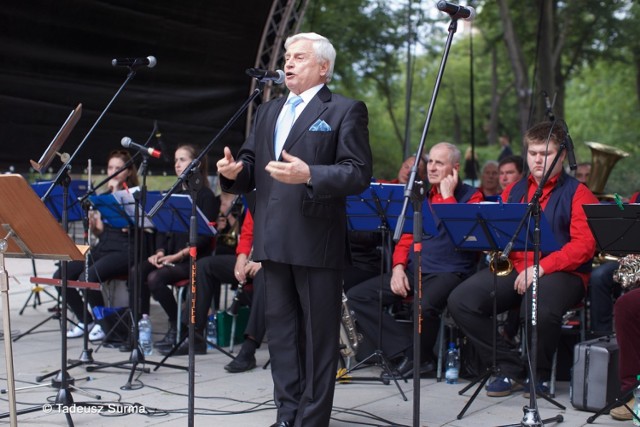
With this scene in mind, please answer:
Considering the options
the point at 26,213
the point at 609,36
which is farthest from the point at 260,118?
the point at 609,36

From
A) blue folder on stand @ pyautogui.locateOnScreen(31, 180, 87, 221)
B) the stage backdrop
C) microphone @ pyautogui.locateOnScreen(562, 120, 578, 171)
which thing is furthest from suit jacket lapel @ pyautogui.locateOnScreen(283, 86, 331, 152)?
the stage backdrop

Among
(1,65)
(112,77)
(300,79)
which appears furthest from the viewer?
(112,77)

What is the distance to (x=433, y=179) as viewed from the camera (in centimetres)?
601

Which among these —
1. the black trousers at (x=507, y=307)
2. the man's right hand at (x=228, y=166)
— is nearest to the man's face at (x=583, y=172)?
the black trousers at (x=507, y=307)

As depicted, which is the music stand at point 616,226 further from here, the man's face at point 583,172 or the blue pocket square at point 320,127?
the man's face at point 583,172

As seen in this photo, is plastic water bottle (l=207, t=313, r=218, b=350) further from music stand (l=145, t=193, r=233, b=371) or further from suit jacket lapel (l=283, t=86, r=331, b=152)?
suit jacket lapel (l=283, t=86, r=331, b=152)

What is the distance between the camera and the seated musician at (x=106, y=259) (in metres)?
7.36

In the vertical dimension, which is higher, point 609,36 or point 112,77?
point 609,36

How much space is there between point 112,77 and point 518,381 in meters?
5.05

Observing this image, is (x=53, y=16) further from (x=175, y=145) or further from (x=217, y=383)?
(x=217, y=383)

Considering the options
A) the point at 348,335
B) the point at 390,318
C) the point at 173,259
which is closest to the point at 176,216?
the point at 173,259

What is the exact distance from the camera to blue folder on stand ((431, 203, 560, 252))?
5.02 meters

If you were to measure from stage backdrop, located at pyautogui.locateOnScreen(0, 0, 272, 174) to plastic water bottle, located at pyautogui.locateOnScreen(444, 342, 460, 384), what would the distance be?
3.90 meters

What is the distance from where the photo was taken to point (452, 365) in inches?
235
